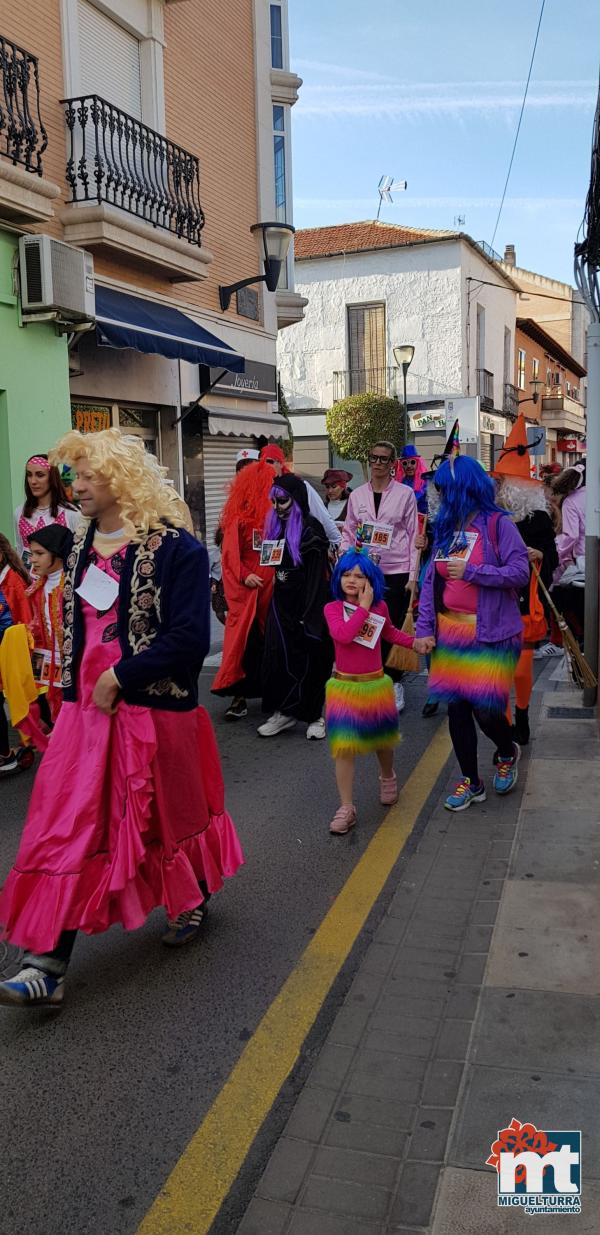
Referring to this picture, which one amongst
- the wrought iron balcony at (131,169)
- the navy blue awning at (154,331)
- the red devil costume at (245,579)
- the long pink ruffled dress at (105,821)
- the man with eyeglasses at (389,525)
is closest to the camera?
the long pink ruffled dress at (105,821)

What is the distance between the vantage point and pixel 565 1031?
307 centimetres

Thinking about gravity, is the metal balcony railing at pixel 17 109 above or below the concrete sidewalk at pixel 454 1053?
above

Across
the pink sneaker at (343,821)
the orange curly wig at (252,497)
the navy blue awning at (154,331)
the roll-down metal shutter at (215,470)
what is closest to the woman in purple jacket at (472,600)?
the pink sneaker at (343,821)

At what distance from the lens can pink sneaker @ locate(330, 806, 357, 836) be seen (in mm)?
5031

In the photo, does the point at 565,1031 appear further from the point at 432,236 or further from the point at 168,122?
the point at 432,236

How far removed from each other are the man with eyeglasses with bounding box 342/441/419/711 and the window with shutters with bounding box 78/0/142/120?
25.5ft

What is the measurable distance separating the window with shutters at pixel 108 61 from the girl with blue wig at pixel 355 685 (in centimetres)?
968

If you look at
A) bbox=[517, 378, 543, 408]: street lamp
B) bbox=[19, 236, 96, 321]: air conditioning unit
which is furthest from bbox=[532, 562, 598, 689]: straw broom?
bbox=[517, 378, 543, 408]: street lamp

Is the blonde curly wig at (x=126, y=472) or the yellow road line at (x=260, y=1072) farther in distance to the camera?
the blonde curly wig at (x=126, y=472)

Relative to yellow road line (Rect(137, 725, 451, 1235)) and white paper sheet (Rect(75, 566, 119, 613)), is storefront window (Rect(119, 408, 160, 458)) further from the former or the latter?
white paper sheet (Rect(75, 566, 119, 613))

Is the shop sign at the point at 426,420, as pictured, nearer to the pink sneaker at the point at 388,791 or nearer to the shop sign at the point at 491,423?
the shop sign at the point at 491,423

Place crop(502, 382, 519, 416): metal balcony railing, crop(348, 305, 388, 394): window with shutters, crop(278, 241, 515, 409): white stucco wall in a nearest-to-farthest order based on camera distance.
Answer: crop(278, 241, 515, 409): white stucco wall → crop(348, 305, 388, 394): window with shutters → crop(502, 382, 519, 416): metal balcony railing

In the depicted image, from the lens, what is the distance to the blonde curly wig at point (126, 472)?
3381 mm

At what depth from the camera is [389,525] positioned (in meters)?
7.25
